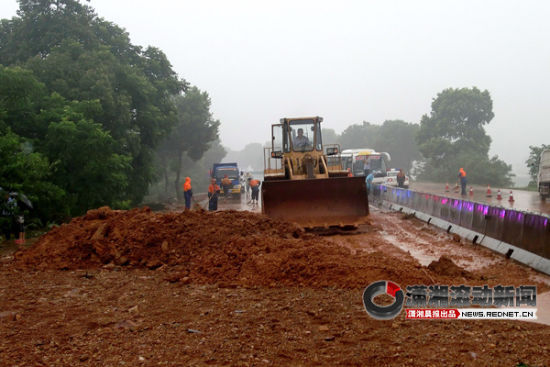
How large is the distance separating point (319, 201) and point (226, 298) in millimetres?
7165

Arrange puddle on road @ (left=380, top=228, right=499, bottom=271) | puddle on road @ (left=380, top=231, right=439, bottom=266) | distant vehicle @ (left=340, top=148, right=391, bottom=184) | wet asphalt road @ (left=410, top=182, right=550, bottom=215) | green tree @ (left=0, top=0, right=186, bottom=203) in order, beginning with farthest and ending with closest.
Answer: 1. distant vehicle @ (left=340, top=148, right=391, bottom=184)
2. green tree @ (left=0, top=0, right=186, bottom=203)
3. wet asphalt road @ (left=410, top=182, right=550, bottom=215)
4. puddle on road @ (left=380, top=231, right=439, bottom=266)
5. puddle on road @ (left=380, top=228, right=499, bottom=271)

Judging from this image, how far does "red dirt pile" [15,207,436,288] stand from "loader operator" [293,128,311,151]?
472cm

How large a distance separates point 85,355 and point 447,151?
→ 59.1 m

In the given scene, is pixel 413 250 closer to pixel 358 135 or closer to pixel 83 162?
pixel 83 162

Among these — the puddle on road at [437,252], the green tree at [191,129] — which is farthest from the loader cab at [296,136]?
the green tree at [191,129]

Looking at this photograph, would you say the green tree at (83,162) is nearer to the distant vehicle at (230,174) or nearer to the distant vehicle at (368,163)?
the distant vehicle at (230,174)

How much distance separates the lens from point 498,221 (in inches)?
397

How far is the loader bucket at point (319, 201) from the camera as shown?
43.8 feet

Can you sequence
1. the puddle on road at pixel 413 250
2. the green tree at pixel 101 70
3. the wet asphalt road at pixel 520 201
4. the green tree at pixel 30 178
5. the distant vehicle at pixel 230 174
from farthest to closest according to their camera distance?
1. the distant vehicle at pixel 230 174
2. the green tree at pixel 101 70
3. the wet asphalt road at pixel 520 201
4. the green tree at pixel 30 178
5. the puddle on road at pixel 413 250

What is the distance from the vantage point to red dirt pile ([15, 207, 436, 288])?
24.1 ft

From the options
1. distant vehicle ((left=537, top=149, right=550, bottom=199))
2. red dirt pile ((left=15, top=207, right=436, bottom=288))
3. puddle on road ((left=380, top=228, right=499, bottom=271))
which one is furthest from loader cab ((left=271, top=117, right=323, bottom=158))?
distant vehicle ((left=537, top=149, right=550, bottom=199))

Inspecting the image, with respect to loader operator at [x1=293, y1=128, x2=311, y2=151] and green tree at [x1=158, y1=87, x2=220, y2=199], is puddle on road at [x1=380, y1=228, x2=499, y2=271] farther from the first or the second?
green tree at [x1=158, y1=87, x2=220, y2=199]

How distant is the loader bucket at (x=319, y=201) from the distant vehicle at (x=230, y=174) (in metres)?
22.3

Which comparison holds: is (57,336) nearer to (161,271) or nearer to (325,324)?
(325,324)
